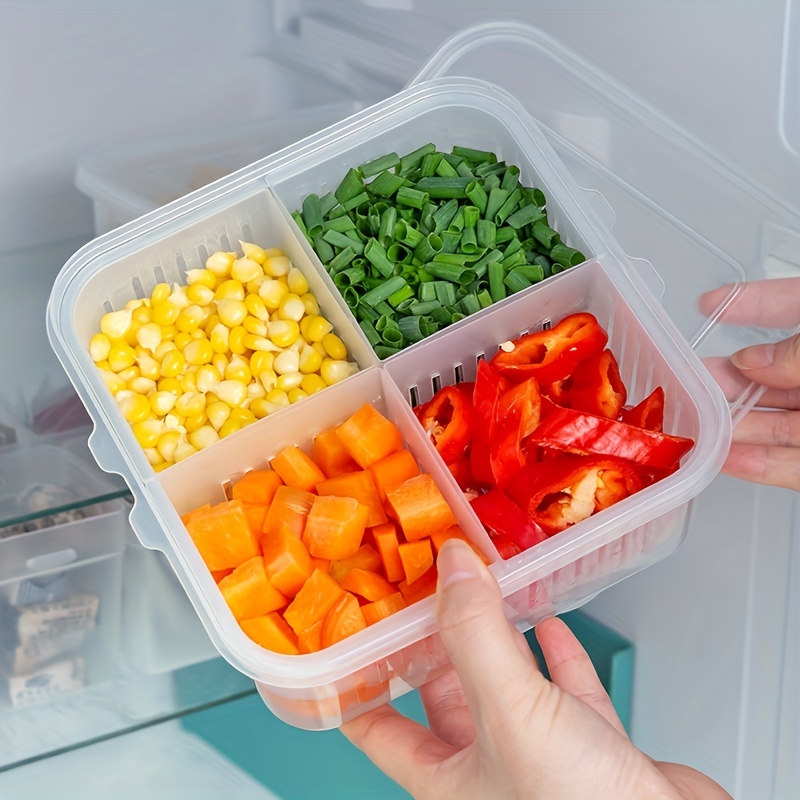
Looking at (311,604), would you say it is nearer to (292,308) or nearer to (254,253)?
(292,308)

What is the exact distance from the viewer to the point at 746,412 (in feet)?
5.04

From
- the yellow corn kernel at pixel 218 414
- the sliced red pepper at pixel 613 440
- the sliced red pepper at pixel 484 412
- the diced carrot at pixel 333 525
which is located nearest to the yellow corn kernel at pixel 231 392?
the yellow corn kernel at pixel 218 414

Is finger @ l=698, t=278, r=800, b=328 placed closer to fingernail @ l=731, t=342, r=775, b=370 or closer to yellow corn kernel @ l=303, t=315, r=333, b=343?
fingernail @ l=731, t=342, r=775, b=370

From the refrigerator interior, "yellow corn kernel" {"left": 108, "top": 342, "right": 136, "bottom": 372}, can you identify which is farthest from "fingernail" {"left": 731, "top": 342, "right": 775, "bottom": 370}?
"yellow corn kernel" {"left": 108, "top": 342, "right": 136, "bottom": 372}

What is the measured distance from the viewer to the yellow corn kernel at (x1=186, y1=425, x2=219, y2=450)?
4.46ft

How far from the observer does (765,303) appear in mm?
1514

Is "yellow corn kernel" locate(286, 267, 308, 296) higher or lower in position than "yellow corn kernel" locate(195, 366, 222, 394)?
higher

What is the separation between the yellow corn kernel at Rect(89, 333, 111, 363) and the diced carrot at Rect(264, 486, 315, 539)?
35 centimetres

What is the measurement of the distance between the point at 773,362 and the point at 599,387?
0.96 ft

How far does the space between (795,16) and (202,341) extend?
1.13 meters

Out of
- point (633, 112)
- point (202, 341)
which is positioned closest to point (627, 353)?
point (633, 112)

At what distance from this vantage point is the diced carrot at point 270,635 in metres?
1.21

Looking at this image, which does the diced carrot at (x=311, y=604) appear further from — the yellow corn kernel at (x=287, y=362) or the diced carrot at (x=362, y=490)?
the yellow corn kernel at (x=287, y=362)

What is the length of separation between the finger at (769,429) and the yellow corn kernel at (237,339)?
81cm
